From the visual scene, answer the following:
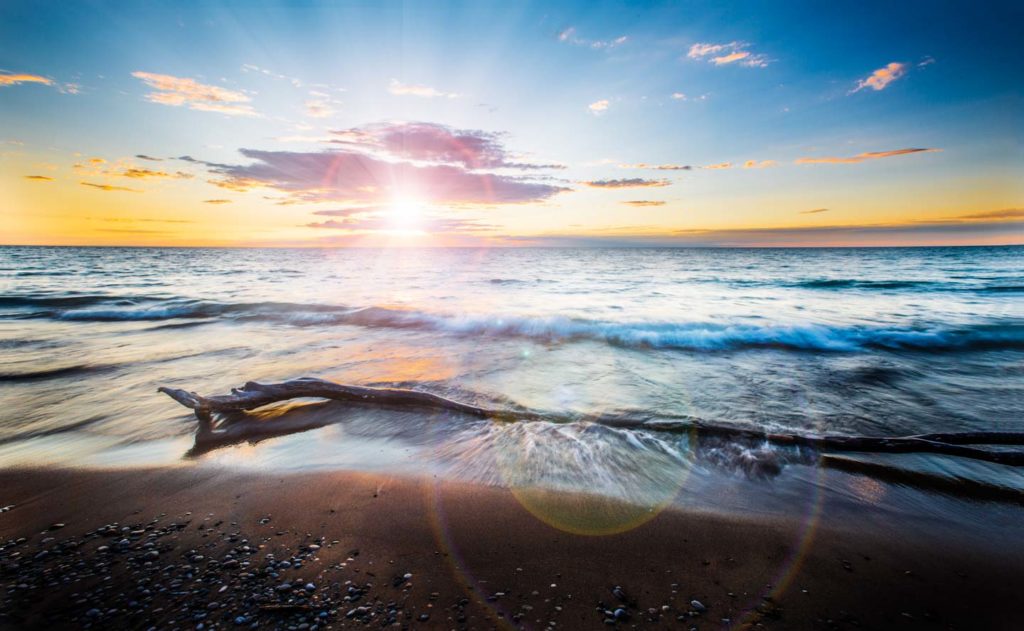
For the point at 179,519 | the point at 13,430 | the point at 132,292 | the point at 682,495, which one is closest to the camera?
the point at 179,519

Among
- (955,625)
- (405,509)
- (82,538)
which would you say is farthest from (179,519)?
(955,625)

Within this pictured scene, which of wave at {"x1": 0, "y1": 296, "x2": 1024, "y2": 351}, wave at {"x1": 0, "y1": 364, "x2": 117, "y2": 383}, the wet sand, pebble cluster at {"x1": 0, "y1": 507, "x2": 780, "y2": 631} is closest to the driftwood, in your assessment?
the wet sand

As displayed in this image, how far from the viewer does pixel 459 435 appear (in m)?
5.59

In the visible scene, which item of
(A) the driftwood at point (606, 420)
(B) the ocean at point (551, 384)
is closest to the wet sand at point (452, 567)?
(B) the ocean at point (551, 384)

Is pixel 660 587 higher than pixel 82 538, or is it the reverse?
pixel 82 538

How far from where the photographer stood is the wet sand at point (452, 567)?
255 centimetres

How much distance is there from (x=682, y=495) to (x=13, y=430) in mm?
8943

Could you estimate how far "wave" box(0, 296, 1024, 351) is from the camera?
38.0ft

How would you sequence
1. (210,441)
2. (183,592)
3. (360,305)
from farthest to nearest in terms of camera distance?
(360,305) < (210,441) < (183,592)

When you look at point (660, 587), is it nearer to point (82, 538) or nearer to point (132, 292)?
point (82, 538)

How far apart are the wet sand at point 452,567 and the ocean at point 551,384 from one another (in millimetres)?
640

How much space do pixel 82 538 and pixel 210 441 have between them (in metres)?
2.15

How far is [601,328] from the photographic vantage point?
13719mm

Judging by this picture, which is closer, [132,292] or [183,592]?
[183,592]
